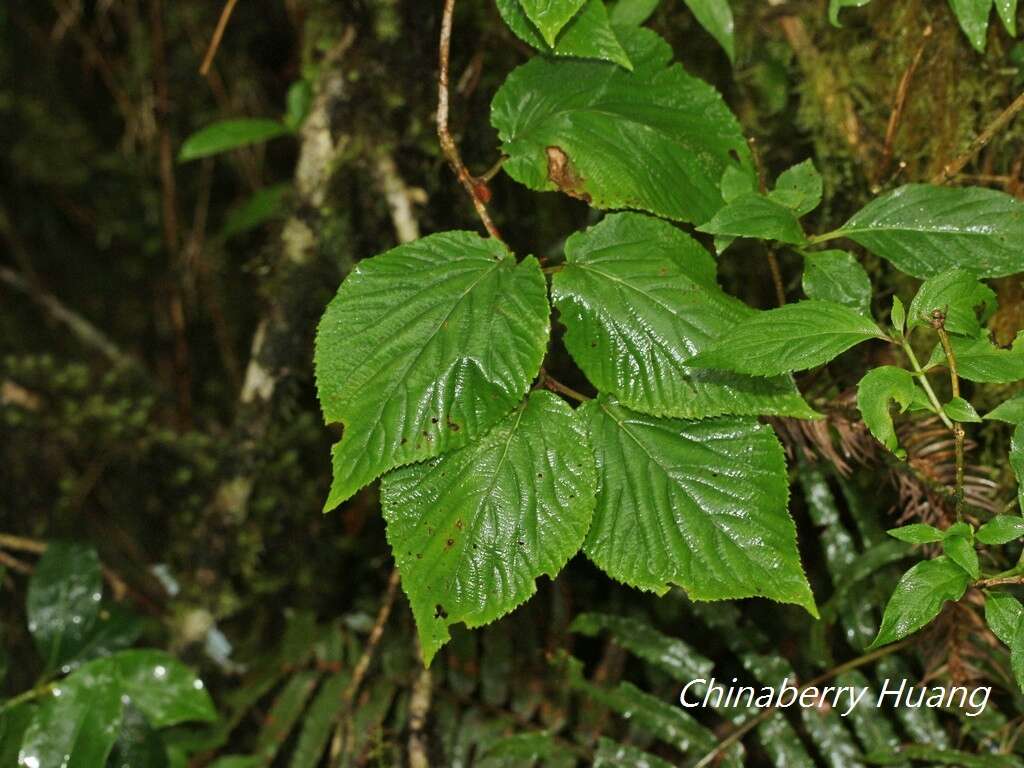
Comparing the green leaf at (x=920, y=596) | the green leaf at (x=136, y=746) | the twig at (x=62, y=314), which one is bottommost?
the green leaf at (x=920, y=596)

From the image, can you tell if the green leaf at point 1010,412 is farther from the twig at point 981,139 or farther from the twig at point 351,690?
the twig at point 351,690

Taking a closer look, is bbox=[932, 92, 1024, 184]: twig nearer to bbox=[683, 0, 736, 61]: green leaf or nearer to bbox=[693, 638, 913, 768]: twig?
bbox=[683, 0, 736, 61]: green leaf

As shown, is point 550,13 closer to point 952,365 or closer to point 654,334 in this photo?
point 654,334

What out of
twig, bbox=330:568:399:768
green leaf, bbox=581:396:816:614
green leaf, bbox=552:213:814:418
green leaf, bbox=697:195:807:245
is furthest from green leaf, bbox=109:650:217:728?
green leaf, bbox=697:195:807:245

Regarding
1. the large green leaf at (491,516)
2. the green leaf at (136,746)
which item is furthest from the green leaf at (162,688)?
the large green leaf at (491,516)

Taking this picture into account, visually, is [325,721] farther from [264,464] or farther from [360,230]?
[360,230]

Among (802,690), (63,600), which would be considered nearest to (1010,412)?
(802,690)

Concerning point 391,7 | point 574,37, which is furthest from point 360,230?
point 574,37
